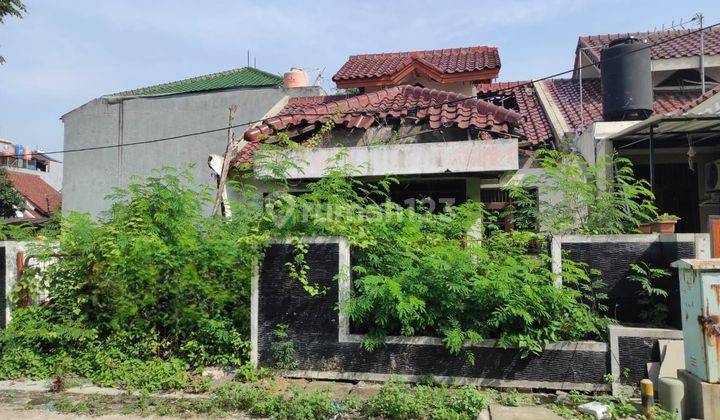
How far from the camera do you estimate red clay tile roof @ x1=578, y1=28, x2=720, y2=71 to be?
11.7 metres

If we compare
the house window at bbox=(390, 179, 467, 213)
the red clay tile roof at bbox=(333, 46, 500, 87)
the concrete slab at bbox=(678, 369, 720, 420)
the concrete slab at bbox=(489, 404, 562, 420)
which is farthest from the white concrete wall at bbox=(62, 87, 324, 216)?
the concrete slab at bbox=(678, 369, 720, 420)

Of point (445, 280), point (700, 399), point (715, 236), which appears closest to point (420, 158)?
point (445, 280)

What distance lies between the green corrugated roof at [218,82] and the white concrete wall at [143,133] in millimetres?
633

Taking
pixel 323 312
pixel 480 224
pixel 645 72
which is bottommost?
pixel 323 312

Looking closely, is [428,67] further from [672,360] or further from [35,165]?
[35,165]

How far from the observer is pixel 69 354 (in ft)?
20.8

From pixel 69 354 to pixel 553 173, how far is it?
6.79 meters

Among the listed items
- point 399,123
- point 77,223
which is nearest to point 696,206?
point 399,123

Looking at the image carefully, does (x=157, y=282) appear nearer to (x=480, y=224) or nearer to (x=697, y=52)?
(x=480, y=224)

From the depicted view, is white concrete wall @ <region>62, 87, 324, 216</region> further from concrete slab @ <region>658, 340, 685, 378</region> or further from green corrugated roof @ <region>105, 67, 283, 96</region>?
concrete slab @ <region>658, 340, 685, 378</region>

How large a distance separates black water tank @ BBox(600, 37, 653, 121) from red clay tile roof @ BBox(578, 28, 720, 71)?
5.38 ft

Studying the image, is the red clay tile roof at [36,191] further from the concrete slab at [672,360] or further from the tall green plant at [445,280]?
the concrete slab at [672,360]

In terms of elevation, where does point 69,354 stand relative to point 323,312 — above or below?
below

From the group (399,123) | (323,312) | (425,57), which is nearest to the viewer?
(323,312)
